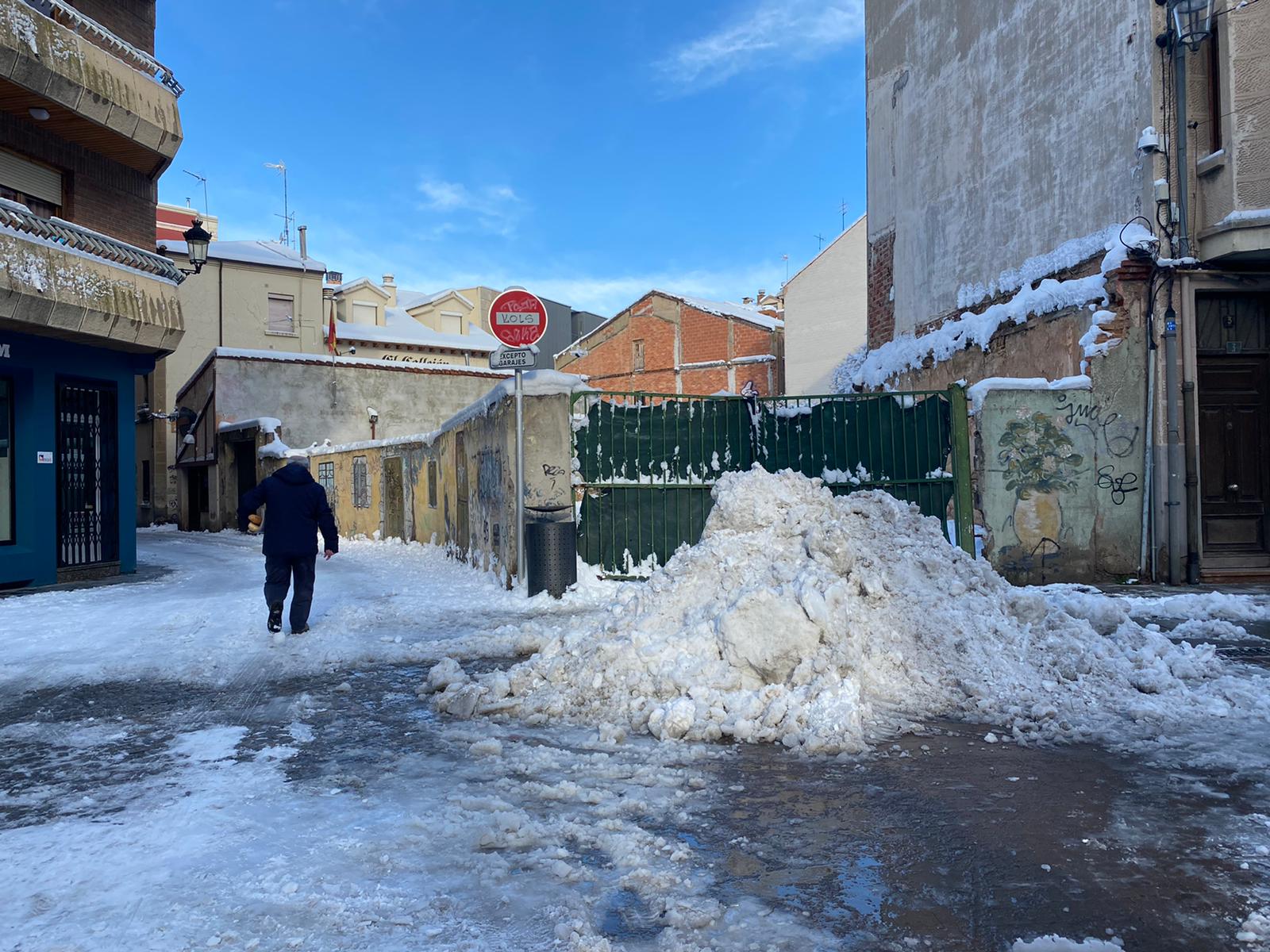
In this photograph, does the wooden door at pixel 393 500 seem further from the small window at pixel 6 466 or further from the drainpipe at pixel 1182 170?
the drainpipe at pixel 1182 170

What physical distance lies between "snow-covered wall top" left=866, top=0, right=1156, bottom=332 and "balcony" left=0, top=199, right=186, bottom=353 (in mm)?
13884

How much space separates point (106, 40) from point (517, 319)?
31.1 feet

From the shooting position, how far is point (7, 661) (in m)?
7.48

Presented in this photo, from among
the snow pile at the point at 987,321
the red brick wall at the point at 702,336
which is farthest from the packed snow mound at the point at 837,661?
the red brick wall at the point at 702,336

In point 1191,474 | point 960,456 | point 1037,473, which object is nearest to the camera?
point 960,456

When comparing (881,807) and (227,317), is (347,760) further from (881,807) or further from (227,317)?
(227,317)

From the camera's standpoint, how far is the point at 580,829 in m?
3.63

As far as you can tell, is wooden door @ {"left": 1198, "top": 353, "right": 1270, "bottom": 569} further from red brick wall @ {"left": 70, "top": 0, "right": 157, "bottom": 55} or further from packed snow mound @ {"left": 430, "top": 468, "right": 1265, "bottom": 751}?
red brick wall @ {"left": 70, "top": 0, "right": 157, "bottom": 55}

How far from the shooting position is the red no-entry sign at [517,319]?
10039 millimetres

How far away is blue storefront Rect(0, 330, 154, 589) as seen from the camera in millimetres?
12695

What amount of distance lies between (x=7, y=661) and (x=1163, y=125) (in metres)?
14.4

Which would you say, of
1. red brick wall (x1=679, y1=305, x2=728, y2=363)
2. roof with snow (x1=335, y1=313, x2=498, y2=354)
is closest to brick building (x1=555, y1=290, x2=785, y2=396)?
red brick wall (x1=679, y1=305, x2=728, y2=363)

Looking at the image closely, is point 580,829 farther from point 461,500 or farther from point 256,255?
point 256,255

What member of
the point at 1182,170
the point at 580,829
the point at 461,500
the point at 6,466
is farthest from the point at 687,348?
the point at 580,829
